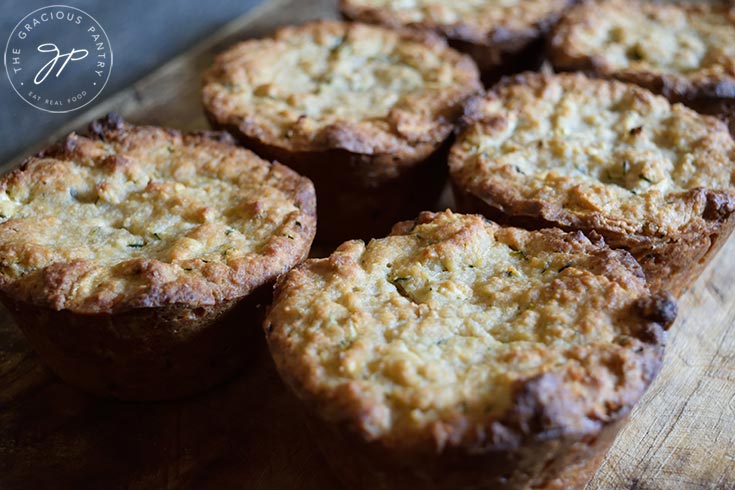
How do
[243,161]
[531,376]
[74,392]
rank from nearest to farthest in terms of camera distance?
1. [531,376]
2. [74,392]
3. [243,161]

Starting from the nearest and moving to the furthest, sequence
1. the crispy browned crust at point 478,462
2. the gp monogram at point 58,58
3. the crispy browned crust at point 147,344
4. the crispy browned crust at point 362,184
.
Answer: the crispy browned crust at point 478,462, the crispy browned crust at point 147,344, the crispy browned crust at point 362,184, the gp monogram at point 58,58

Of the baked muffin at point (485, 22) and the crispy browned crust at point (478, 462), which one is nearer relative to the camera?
the crispy browned crust at point (478, 462)

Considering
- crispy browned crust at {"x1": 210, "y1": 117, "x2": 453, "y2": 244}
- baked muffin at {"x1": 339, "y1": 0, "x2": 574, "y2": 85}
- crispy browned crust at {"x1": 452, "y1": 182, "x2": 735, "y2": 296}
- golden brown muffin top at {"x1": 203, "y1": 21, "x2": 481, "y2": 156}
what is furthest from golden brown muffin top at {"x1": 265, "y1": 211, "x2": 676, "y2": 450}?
baked muffin at {"x1": 339, "y1": 0, "x2": 574, "y2": 85}

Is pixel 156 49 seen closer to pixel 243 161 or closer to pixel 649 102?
pixel 243 161

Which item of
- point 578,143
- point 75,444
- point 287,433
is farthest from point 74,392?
point 578,143

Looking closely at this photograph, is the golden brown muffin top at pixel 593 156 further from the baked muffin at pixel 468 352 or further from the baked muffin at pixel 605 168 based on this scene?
the baked muffin at pixel 468 352

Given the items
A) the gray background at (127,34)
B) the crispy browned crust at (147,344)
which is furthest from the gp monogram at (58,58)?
the crispy browned crust at (147,344)
